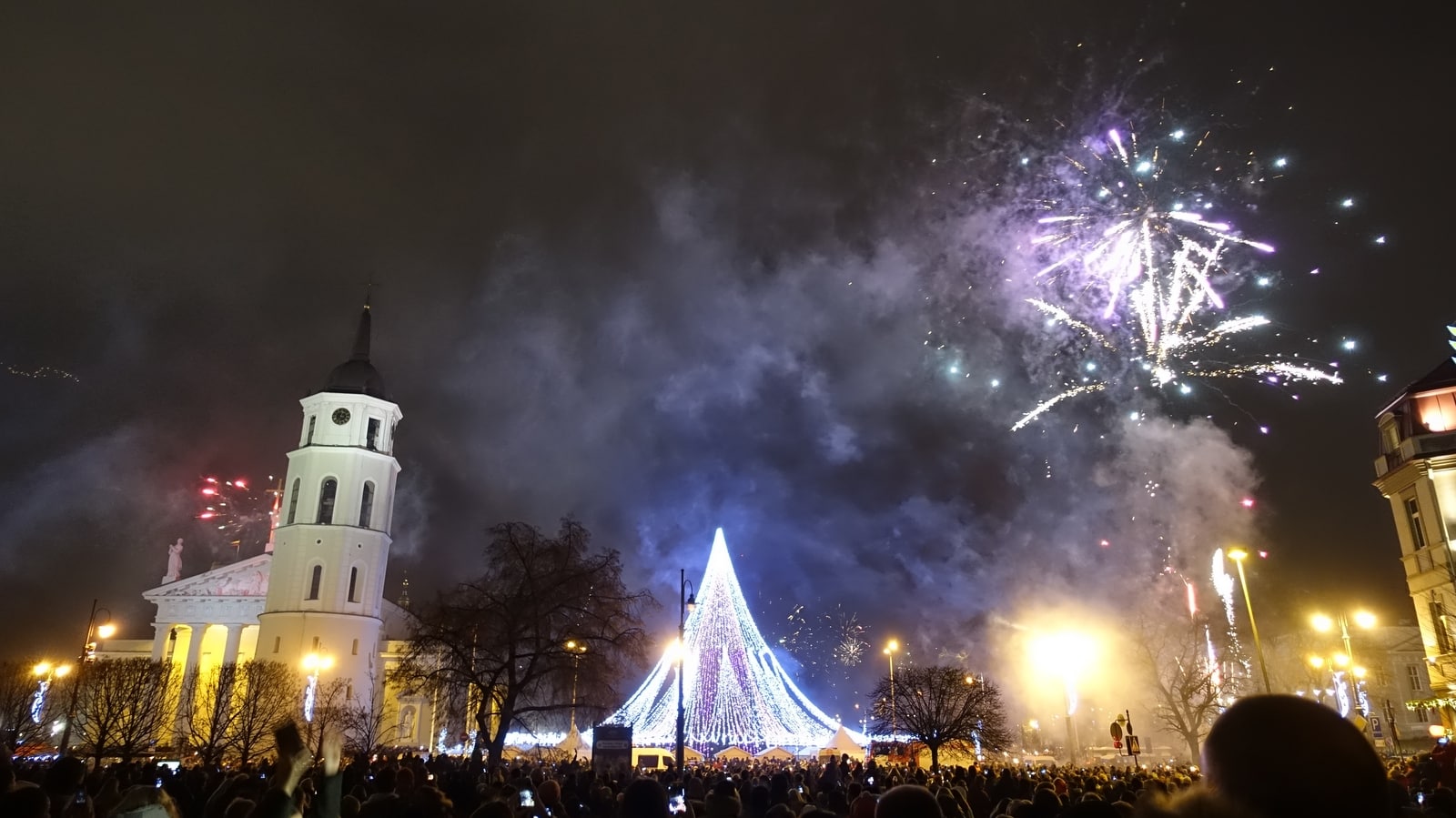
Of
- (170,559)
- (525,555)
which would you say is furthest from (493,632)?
(170,559)

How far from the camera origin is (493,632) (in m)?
39.1

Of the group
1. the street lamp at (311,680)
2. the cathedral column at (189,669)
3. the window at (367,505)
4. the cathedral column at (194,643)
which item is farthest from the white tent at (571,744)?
the cathedral column at (194,643)

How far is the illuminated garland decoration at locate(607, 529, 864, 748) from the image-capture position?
4362cm

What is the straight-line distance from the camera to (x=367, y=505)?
7156cm

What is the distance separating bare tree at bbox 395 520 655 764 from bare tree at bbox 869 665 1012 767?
13.3m

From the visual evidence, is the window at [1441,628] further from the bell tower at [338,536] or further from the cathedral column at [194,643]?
the cathedral column at [194,643]

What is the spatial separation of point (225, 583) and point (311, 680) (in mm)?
19735

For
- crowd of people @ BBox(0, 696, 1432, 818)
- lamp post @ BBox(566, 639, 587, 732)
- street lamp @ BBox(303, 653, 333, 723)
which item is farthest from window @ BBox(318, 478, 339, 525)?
crowd of people @ BBox(0, 696, 1432, 818)

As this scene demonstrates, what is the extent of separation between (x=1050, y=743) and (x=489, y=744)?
6382 centimetres

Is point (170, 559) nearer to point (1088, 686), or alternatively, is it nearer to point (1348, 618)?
point (1088, 686)

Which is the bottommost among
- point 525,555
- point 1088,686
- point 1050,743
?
point 1050,743

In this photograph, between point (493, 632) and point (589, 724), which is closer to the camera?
point (493, 632)

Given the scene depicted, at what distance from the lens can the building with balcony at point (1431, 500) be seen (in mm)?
38875

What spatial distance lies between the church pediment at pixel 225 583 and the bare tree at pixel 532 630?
41.0 metres
